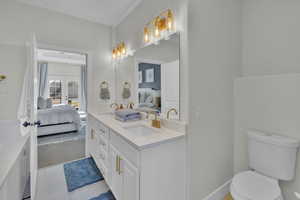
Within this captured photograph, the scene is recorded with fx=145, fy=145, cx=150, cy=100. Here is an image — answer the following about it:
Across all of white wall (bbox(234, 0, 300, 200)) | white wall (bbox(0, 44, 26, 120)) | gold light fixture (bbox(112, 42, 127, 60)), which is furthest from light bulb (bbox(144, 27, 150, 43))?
white wall (bbox(0, 44, 26, 120))

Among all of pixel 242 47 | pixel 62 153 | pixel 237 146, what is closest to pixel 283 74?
pixel 242 47

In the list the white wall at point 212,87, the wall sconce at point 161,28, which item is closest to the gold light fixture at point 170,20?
the wall sconce at point 161,28

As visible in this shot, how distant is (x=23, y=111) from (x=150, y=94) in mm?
2008

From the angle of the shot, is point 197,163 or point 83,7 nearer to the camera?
point 197,163

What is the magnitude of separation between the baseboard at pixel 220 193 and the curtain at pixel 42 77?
7.26m

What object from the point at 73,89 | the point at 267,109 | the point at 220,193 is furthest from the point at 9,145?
the point at 73,89

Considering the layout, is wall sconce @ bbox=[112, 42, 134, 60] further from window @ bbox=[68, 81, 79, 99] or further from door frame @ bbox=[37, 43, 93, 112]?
window @ bbox=[68, 81, 79, 99]

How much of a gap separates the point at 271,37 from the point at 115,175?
2385 millimetres

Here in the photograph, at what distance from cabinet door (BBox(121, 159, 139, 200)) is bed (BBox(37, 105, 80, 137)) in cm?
352

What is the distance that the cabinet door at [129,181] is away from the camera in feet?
3.95

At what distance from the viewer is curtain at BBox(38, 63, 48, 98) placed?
6314 mm

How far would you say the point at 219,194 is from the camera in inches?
68.4

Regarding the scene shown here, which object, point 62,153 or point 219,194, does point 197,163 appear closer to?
point 219,194

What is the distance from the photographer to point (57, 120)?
4.11m
